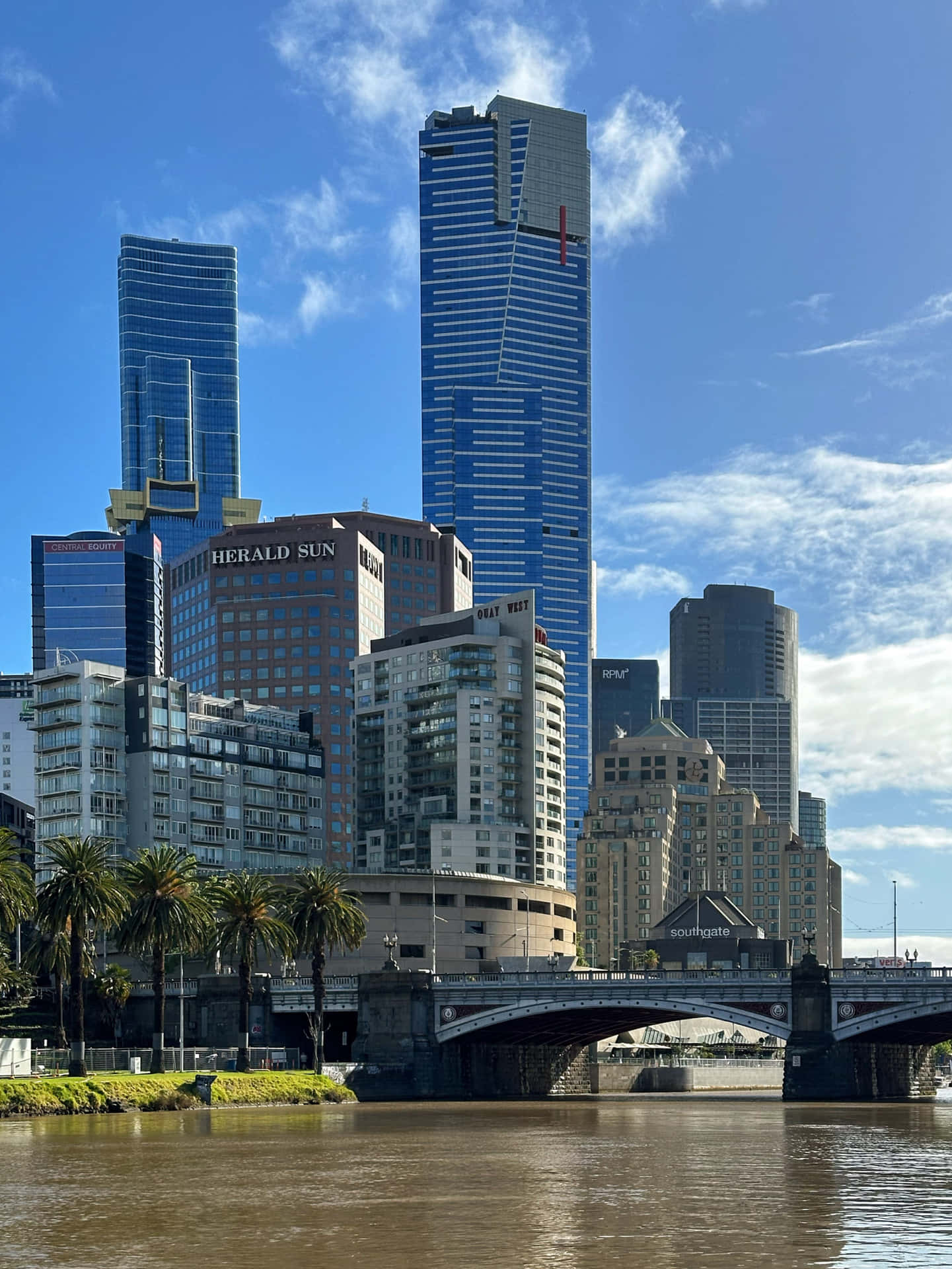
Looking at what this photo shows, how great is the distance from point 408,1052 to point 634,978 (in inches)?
847

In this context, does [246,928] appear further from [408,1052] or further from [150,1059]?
[408,1052]

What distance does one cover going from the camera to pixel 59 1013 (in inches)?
6260

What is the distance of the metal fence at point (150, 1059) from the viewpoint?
132 metres

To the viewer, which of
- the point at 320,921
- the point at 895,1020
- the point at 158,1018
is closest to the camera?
the point at 158,1018

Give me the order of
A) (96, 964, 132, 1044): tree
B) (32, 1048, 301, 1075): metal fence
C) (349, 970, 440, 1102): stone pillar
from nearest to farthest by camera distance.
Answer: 1. (32, 1048, 301, 1075): metal fence
2. (349, 970, 440, 1102): stone pillar
3. (96, 964, 132, 1044): tree

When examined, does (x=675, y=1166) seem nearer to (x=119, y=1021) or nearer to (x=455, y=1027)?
(x=455, y=1027)

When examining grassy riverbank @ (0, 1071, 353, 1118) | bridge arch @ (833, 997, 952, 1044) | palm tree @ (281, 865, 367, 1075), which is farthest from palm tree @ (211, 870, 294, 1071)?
bridge arch @ (833, 997, 952, 1044)

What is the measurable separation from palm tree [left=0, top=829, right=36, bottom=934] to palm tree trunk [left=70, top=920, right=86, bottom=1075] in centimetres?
380

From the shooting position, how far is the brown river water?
53312 mm

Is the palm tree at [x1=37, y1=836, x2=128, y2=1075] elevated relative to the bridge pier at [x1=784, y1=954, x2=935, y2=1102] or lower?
elevated

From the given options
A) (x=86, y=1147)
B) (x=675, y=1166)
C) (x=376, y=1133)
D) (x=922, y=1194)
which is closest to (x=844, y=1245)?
(x=922, y=1194)

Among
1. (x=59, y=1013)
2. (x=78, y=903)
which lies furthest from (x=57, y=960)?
(x=78, y=903)

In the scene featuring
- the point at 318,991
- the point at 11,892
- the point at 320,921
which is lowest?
the point at 318,991

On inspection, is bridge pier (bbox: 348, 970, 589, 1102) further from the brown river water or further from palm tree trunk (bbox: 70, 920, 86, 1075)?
the brown river water
